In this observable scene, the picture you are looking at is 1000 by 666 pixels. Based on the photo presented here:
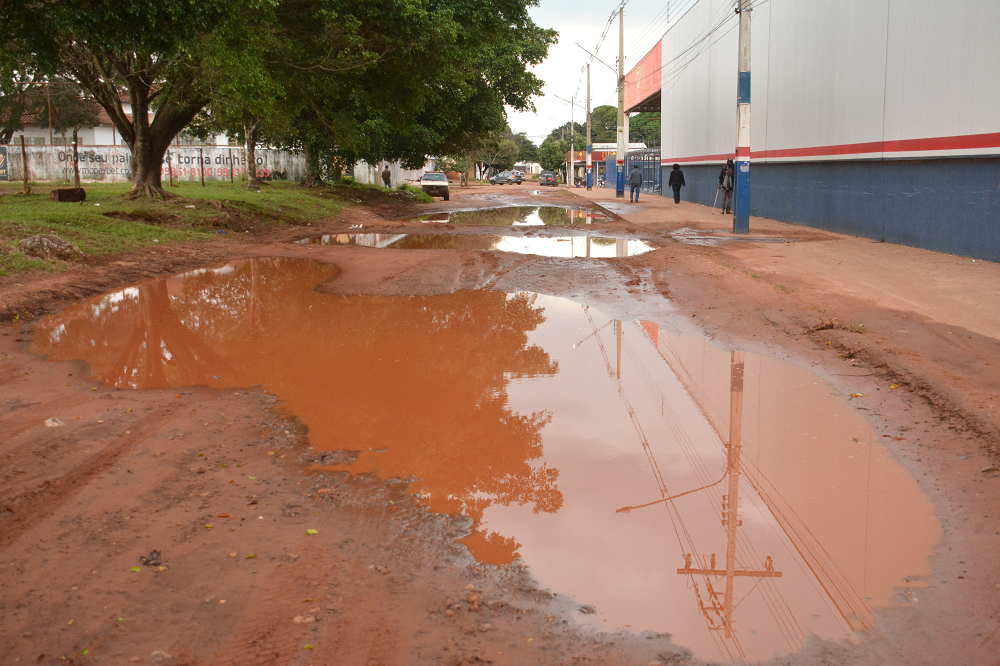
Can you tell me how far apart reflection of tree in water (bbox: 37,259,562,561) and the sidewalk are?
15.2 feet

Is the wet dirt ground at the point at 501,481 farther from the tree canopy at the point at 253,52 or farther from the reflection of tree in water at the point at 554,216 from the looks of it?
the reflection of tree in water at the point at 554,216

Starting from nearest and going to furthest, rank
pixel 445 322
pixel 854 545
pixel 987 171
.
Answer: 1. pixel 854 545
2. pixel 445 322
3. pixel 987 171

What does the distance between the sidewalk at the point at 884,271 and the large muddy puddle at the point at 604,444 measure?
3393mm

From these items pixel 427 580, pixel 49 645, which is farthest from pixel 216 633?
pixel 427 580

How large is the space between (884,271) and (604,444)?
30.9 feet

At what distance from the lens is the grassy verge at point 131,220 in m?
13.5

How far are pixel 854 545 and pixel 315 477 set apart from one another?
3138mm

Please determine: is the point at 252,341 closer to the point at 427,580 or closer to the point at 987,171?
the point at 427,580

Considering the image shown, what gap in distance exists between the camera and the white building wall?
1416 centimetres

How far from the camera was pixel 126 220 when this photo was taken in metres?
17.1

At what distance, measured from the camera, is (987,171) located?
13.9 meters

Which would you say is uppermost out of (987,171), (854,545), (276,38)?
(276,38)

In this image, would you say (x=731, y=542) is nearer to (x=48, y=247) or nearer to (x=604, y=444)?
(x=604, y=444)

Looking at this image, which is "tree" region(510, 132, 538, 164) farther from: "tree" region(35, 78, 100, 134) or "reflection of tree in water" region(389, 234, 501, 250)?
"reflection of tree in water" region(389, 234, 501, 250)
